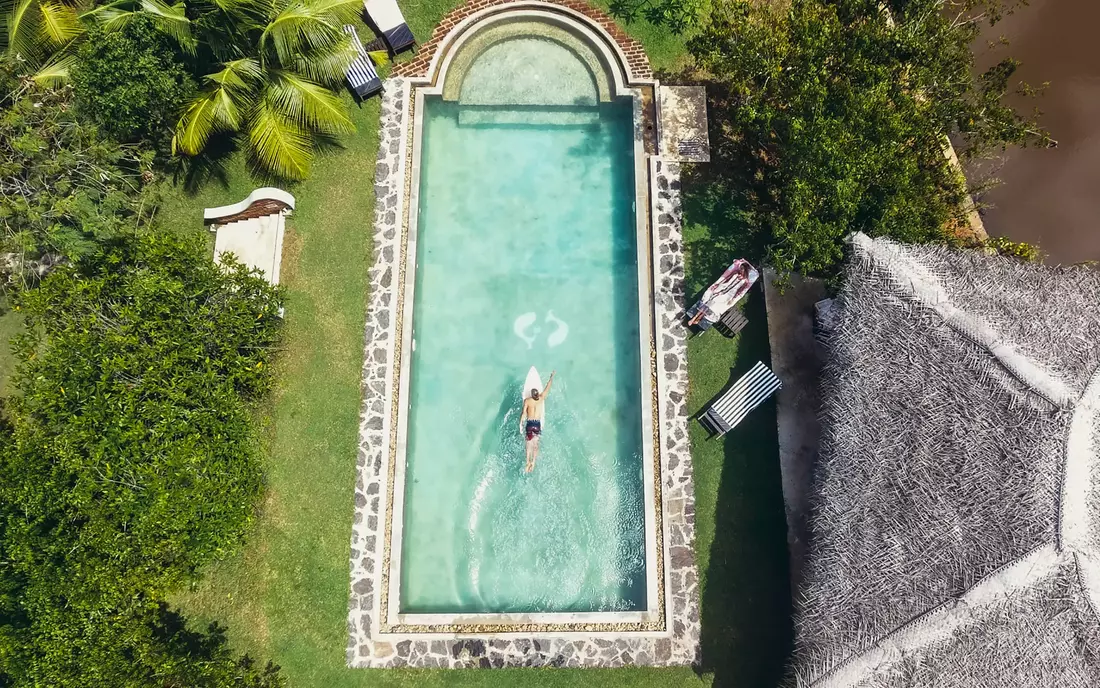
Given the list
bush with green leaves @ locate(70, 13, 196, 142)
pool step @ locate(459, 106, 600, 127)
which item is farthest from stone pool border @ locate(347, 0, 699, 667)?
bush with green leaves @ locate(70, 13, 196, 142)

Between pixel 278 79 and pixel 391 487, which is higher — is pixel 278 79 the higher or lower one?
the higher one

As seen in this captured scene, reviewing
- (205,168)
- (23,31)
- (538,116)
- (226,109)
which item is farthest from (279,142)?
(538,116)

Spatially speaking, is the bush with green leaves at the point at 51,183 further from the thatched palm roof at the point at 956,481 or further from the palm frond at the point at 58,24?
the thatched palm roof at the point at 956,481

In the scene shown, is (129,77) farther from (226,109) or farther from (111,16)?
(226,109)

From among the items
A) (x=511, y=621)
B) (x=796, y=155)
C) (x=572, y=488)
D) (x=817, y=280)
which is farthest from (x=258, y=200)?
(x=817, y=280)

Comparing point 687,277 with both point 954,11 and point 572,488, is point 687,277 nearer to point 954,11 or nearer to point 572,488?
point 572,488

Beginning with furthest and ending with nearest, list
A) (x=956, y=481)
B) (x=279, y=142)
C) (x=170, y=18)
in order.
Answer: (x=279, y=142) < (x=170, y=18) < (x=956, y=481)

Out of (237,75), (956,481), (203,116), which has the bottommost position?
(956,481)
